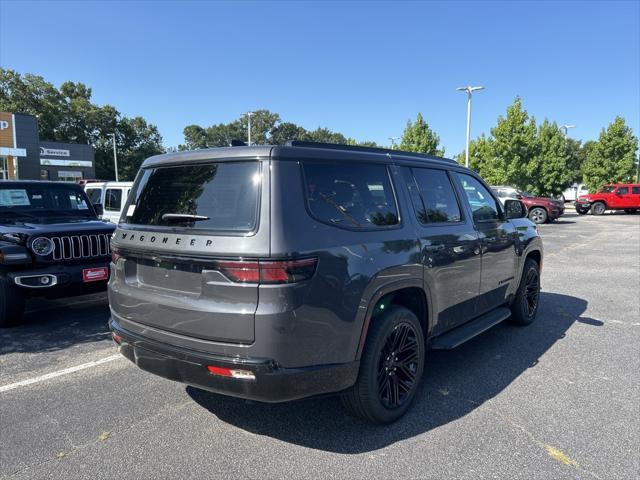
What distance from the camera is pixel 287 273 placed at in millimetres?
2480

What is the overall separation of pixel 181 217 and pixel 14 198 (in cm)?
538

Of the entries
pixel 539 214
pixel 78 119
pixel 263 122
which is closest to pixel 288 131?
pixel 263 122

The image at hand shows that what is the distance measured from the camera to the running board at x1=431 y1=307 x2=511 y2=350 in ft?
12.1

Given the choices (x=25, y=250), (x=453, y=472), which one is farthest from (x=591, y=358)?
(x=25, y=250)

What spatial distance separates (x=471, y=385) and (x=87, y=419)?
119 inches

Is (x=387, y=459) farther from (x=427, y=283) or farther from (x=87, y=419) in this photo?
(x=87, y=419)

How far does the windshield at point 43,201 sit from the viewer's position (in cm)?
669

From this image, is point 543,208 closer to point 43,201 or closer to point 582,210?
point 582,210

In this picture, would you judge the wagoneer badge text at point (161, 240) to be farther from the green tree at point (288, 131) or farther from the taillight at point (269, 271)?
the green tree at point (288, 131)

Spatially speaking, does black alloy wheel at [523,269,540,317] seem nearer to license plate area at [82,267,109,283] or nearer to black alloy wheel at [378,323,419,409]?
black alloy wheel at [378,323,419,409]

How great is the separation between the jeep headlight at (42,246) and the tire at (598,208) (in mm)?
32429

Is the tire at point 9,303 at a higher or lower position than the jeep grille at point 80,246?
lower

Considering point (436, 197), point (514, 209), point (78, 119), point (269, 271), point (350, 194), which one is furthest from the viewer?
point (78, 119)

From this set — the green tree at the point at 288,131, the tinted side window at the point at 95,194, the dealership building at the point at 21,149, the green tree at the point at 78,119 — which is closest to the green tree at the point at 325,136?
the green tree at the point at 288,131
